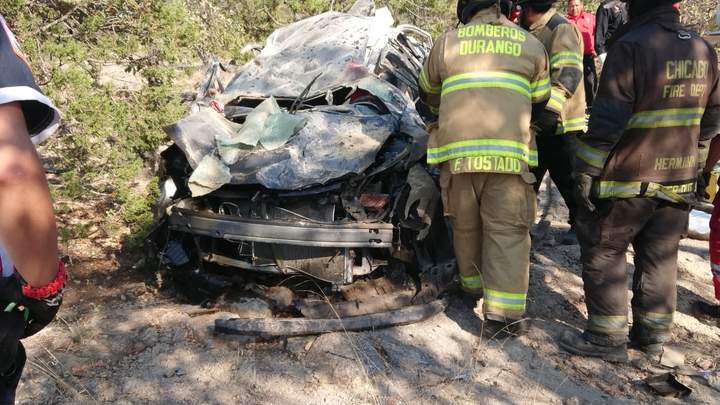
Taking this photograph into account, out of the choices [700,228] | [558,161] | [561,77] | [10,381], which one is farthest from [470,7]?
[700,228]

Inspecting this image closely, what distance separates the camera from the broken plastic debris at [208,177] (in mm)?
2988

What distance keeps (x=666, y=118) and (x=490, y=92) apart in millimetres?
966

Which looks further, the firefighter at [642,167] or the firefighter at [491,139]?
the firefighter at [491,139]

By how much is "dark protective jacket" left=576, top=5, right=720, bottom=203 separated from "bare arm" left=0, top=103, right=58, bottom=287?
2.66 metres

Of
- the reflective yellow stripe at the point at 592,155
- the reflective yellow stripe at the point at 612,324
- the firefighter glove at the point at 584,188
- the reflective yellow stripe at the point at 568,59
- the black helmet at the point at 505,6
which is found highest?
the black helmet at the point at 505,6

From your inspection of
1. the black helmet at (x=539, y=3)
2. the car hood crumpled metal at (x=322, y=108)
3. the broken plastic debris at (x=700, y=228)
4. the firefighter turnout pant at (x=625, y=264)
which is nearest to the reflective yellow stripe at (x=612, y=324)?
the firefighter turnout pant at (x=625, y=264)

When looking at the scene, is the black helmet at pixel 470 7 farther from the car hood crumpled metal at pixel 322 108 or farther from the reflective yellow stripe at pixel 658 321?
the reflective yellow stripe at pixel 658 321

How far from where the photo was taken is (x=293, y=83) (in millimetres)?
4172

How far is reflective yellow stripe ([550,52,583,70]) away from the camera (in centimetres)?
324

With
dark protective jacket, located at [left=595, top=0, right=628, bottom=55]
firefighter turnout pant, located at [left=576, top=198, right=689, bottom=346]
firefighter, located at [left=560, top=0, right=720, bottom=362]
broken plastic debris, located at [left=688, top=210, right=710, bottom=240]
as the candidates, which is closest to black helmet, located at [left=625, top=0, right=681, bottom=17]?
firefighter, located at [left=560, top=0, right=720, bottom=362]

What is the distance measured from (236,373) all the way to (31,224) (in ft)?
5.57

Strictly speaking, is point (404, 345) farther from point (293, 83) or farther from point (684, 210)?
point (293, 83)

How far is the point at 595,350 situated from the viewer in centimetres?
301

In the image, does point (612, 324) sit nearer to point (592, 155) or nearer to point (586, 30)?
point (592, 155)
